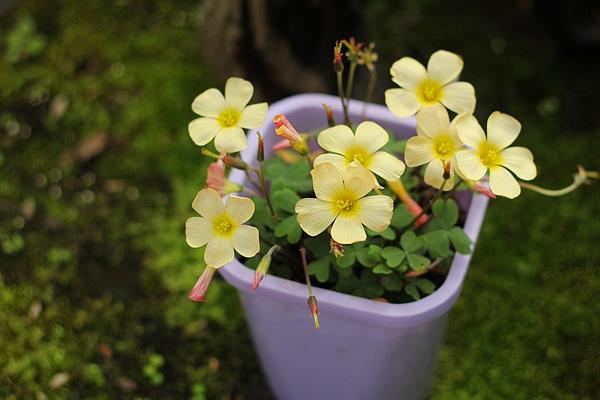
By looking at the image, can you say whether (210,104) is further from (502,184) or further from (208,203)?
(502,184)

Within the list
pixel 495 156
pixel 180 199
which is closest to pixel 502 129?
pixel 495 156

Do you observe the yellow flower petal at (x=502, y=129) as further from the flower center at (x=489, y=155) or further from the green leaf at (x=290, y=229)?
the green leaf at (x=290, y=229)

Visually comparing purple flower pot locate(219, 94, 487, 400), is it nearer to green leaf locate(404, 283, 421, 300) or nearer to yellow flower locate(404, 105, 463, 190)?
green leaf locate(404, 283, 421, 300)

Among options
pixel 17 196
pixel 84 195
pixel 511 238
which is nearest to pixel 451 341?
pixel 511 238

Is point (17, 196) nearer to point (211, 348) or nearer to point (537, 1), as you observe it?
point (211, 348)

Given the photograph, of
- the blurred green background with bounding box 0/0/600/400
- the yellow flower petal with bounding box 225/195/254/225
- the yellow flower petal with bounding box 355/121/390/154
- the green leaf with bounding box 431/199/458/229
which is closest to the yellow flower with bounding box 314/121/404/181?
Result: the yellow flower petal with bounding box 355/121/390/154

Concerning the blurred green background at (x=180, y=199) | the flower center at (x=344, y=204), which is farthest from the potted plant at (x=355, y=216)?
the blurred green background at (x=180, y=199)
